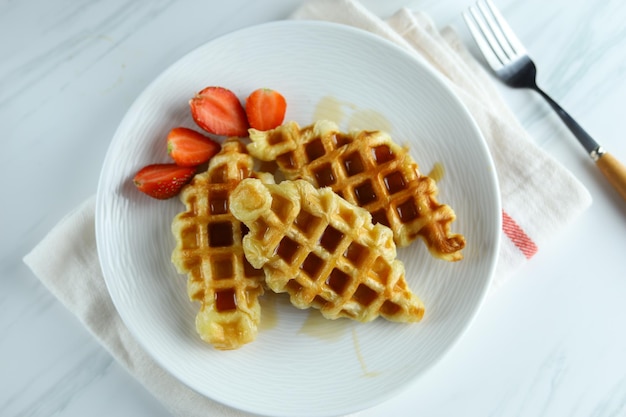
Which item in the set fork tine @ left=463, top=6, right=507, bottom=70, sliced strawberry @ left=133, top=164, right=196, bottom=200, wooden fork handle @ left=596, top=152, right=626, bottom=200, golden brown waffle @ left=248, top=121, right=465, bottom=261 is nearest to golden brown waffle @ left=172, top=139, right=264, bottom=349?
sliced strawberry @ left=133, top=164, right=196, bottom=200

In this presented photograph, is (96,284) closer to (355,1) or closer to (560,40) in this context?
(355,1)

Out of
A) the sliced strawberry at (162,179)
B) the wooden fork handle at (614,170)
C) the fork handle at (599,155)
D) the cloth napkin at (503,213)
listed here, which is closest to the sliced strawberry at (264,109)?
the sliced strawberry at (162,179)

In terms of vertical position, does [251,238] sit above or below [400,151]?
below

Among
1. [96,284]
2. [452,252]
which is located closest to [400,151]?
[452,252]

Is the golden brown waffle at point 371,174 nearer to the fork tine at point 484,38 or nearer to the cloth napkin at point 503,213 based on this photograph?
the cloth napkin at point 503,213

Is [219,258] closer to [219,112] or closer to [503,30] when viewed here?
[219,112]

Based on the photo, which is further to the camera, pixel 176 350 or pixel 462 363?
pixel 462 363

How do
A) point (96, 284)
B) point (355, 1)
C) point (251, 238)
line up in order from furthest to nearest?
point (355, 1) < point (96, 284) < point (251, 238)
